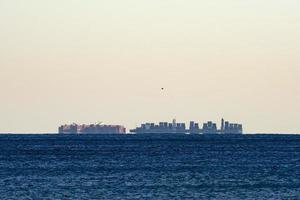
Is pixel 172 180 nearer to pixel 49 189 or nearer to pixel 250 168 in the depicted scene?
pixel 49 189

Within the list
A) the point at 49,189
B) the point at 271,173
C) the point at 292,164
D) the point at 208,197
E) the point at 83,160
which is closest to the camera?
the point at 208,197

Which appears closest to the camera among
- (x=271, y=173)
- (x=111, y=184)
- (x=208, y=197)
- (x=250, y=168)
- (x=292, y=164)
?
(x=208, y=197)

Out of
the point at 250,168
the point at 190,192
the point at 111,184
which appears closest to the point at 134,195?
the point at 190,192

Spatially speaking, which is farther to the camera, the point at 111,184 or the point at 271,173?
the point at 271,173

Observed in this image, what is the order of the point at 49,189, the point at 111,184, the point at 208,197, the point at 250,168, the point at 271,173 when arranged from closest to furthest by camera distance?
the point at 208,197 → the point at 49,189 → the point at 111,184 → the point at 271,173 → the point at 250,168

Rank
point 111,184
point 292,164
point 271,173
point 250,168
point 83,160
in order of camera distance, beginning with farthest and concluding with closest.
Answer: point 83,160 < point 292,164 < point 250,168 < point 271,173 < point 111,184

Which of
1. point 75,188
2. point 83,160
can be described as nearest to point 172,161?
point 83,160

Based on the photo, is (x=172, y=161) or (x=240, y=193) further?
(x=172, y=161)

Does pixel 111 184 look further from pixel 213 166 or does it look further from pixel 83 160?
pixel 83 160

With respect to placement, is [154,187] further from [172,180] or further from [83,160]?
[83,160]

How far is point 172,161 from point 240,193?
68.6 metres

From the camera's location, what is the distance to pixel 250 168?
150375 mm

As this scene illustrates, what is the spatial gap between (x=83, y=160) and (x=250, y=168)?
38.4m

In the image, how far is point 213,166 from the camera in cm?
15400
